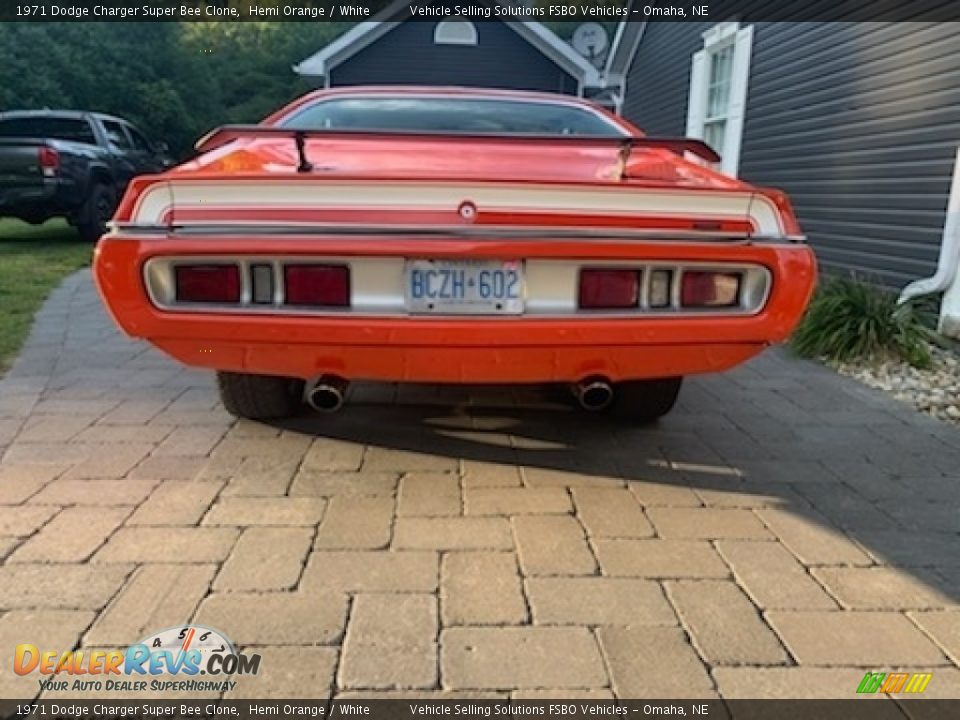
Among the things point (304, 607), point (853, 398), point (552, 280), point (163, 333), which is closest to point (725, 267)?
point (552, 280)

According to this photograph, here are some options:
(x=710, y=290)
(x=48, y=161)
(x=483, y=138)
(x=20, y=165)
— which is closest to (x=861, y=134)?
(x=483, y=138)

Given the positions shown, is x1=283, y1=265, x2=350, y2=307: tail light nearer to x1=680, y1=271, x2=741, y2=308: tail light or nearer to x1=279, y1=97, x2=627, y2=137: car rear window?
x1=680, y1=271, x2=741, y2=308: tail light

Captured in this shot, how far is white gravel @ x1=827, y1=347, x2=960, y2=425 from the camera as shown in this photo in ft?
12.7

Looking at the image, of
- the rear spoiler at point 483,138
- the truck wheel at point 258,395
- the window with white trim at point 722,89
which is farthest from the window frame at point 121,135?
the rear spoiler at point 483,138

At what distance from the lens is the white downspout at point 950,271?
4.95m

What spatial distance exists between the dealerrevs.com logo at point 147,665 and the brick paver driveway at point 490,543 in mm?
41

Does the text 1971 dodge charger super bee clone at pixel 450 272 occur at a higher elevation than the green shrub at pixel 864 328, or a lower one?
higher

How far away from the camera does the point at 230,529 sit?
2.28 meters

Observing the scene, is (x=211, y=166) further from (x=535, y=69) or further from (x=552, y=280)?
(x=535, y=69)

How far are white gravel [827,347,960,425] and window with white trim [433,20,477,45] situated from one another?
14.9 m

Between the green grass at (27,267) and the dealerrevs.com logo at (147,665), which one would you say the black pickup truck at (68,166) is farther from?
the dealerrevs.com logo at (147,665)

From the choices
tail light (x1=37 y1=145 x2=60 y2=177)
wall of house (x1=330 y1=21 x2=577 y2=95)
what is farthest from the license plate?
wall of house (x1=330 y1=21 x2=577 y2=95)

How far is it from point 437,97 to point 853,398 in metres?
2.63

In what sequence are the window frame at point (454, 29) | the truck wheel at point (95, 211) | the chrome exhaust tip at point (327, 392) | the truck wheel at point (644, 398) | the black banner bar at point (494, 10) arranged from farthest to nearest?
the window frame at point (454, 29)
the truck wheel at point (95, 211)
the black banner bar at point (494, 10)
the truck wheel at point (644, 398)
the chrome exhaust tip at point (327, 392)
